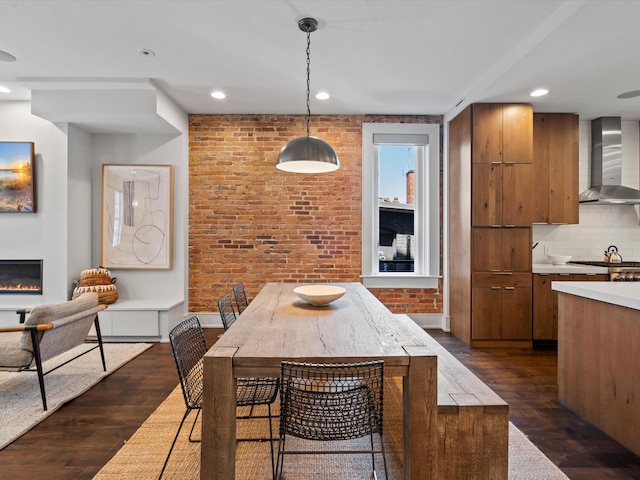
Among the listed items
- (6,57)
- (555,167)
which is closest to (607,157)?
(555,167)

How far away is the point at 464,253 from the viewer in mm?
4176

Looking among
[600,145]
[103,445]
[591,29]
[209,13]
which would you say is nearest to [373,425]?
Answer: [103,445]

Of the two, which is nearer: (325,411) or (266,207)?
(325,411)

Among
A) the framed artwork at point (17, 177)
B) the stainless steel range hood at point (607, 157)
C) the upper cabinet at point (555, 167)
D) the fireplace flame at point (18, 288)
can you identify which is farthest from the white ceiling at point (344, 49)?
the fireplace flame at point (18, 288)

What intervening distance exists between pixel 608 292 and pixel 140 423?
A: 3.15m

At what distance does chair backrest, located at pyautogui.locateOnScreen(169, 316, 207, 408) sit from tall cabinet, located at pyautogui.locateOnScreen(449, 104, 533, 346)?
3081mm

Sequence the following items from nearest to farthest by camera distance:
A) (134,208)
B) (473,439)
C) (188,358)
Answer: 1. (473,439)
2. (188,358)
3. (134,208)

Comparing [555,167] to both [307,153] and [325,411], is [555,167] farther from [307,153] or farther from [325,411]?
[325,411]

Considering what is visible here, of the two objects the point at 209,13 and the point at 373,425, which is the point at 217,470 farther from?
the point at 209,13

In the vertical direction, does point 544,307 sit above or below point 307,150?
below

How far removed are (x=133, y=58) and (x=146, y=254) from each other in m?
2.32

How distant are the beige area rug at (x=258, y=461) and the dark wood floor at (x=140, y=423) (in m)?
0.09

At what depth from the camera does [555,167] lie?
14.0ft

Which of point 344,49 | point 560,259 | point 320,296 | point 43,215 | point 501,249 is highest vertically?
point 344,49
